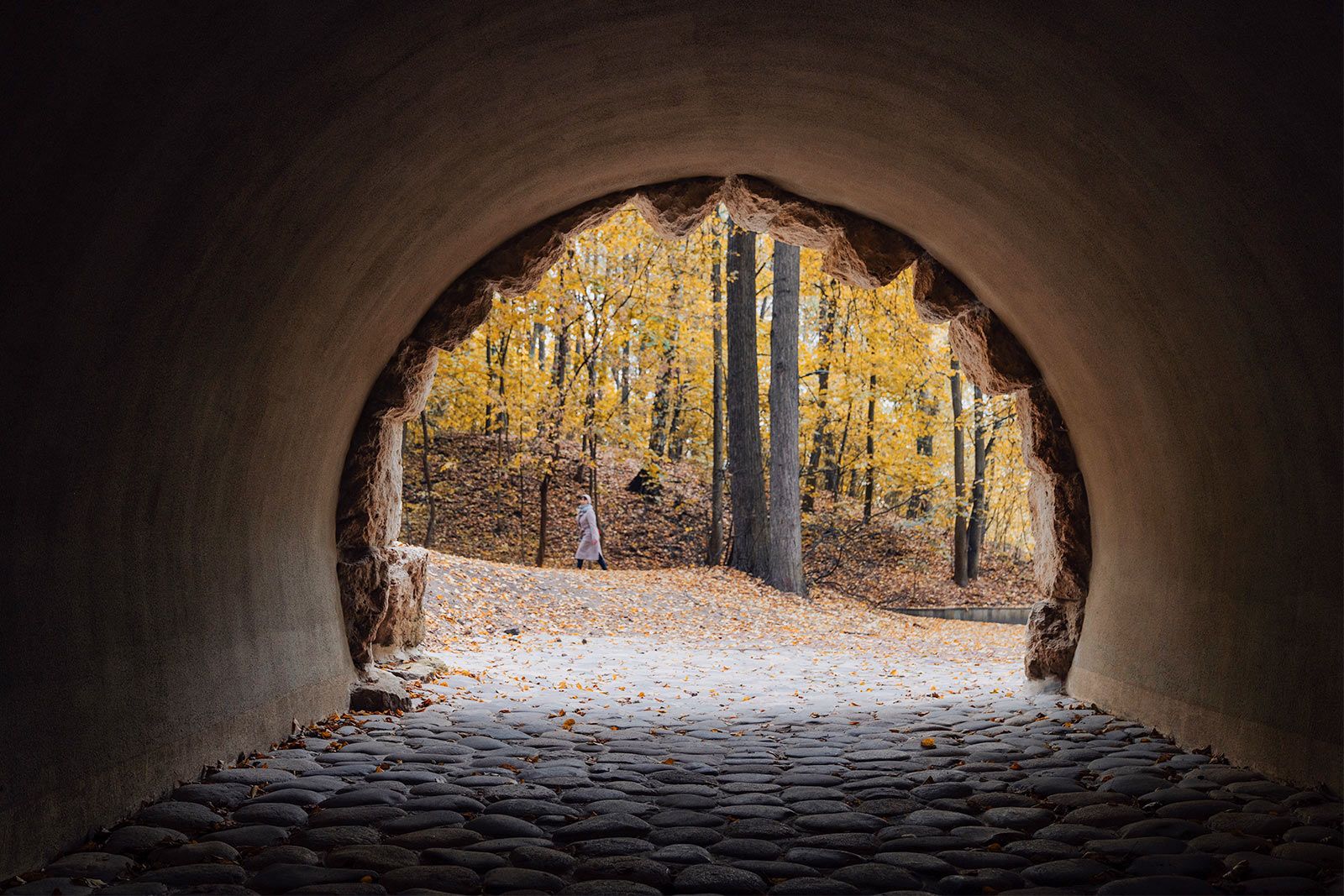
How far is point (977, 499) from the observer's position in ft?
75.5

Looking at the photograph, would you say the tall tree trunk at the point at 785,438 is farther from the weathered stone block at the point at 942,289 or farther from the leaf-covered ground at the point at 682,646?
the weathered stone block at the point at 942,289

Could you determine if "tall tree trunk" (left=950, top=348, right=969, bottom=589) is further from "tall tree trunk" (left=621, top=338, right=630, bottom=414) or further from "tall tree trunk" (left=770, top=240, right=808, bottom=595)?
"tall tree trunk" (left=621, top=338, right=630, bottom=414)

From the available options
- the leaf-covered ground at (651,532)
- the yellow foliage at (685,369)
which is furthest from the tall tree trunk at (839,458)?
the leaf-covered ground at (651,532)

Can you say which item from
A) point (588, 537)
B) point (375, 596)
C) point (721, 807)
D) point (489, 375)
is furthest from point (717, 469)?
point (721, 807)

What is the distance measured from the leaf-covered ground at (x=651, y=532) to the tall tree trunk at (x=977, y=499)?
20.0 inches

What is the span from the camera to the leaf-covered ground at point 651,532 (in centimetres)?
2186

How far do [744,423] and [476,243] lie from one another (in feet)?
37.8

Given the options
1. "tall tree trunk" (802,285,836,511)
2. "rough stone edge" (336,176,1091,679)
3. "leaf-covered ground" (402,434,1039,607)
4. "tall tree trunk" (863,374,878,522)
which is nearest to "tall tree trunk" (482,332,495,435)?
"leaf-covered ground" (402,434,1039,607)

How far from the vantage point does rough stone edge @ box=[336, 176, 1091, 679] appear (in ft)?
23.3

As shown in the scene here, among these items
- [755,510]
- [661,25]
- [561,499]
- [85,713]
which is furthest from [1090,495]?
[561,499]

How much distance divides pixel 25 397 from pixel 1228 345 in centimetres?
445

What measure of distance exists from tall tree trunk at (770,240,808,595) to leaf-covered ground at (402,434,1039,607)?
431 cm

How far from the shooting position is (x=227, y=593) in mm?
5094

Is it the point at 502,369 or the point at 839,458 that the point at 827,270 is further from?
the point at 839,458
